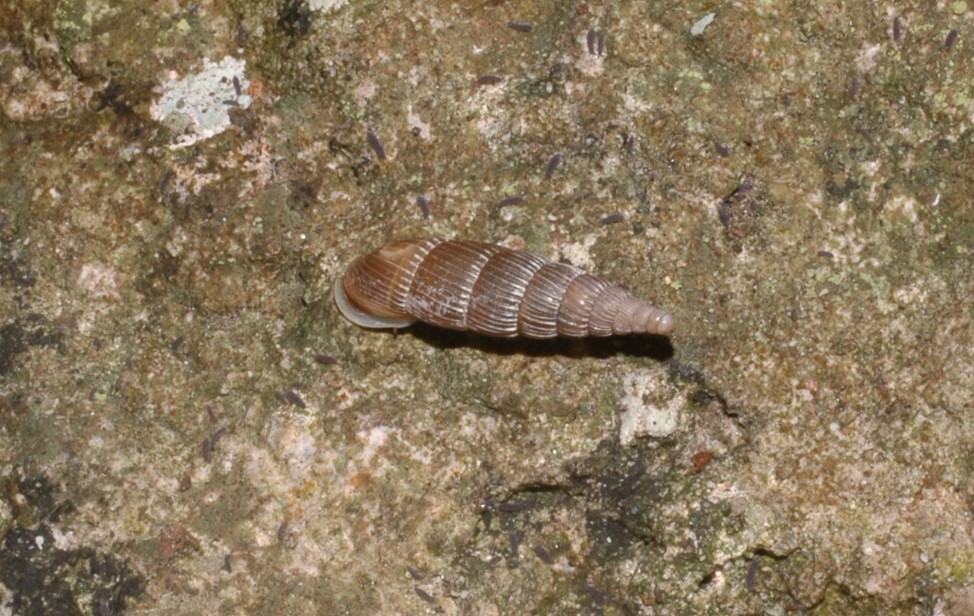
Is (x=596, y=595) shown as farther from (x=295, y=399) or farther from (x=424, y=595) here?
(x=295, y=399)

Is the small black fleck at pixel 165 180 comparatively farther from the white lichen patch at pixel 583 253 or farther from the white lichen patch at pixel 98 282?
the white lichen patch at pixel 583 253

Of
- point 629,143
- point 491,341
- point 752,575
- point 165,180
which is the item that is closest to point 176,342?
point 165,180

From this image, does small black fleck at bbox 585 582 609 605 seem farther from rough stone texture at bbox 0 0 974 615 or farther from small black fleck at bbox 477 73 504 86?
small black fleck at bbox 477 73 504 86

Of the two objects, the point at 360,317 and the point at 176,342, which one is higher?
the point at 360,317

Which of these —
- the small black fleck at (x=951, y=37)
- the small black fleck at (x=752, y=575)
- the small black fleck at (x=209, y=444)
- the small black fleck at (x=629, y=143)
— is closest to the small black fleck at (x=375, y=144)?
the small black fleck at (x=629, y=143)

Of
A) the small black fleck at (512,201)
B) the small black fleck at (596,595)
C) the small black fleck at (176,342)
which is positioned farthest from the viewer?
the small black fleck at (176,342)

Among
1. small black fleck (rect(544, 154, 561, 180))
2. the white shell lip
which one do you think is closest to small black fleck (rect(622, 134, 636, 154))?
small black fleck (rect(544, 154, 561, 180))
